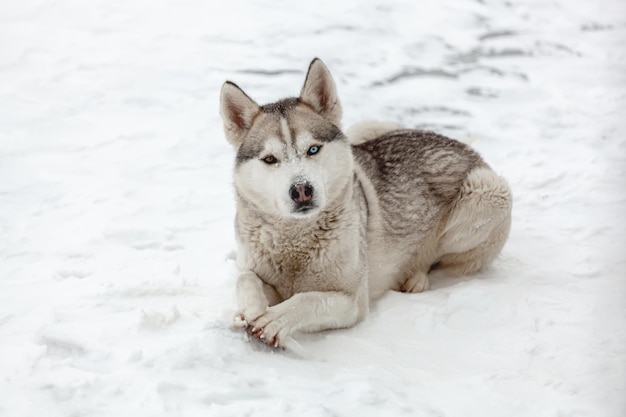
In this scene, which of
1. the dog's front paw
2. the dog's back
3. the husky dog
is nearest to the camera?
the dog's front paw

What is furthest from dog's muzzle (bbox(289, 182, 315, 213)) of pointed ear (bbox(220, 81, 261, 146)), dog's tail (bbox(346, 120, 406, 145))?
dog's tail (bbox(346, 120, 406, 145))

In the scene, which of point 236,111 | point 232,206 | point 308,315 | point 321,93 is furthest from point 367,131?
point 308,315

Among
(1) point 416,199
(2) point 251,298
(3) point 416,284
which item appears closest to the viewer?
(2) point 251,298

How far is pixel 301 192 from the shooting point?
3.92 meters

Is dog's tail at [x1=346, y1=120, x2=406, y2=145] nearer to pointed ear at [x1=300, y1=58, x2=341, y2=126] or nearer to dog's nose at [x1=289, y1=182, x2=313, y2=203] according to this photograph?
pointed ear at [x1=300, y1=58, x2=341, y2=126]

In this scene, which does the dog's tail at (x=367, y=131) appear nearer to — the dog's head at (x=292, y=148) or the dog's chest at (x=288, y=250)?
the dog's head at (x=292, y=148)

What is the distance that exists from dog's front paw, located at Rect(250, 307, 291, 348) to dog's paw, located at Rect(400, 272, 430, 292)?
1.45 meters

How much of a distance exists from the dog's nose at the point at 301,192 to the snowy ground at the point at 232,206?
787 mm

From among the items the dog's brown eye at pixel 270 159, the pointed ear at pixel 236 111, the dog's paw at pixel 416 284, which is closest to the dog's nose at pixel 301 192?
the dog's brown eye at pixel 270 159

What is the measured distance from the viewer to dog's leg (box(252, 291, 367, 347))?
3764mm

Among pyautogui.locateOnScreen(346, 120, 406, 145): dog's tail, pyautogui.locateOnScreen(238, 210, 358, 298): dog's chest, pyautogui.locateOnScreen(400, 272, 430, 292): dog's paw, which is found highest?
pyautogui.locateOnScreen(346, 120, 406, 145): dog's tail

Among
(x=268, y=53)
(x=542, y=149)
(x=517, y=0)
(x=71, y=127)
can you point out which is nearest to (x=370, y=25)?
(x=268, y=53)

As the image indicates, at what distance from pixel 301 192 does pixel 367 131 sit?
2.35m

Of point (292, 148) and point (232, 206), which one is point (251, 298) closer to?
point (292, 148)
